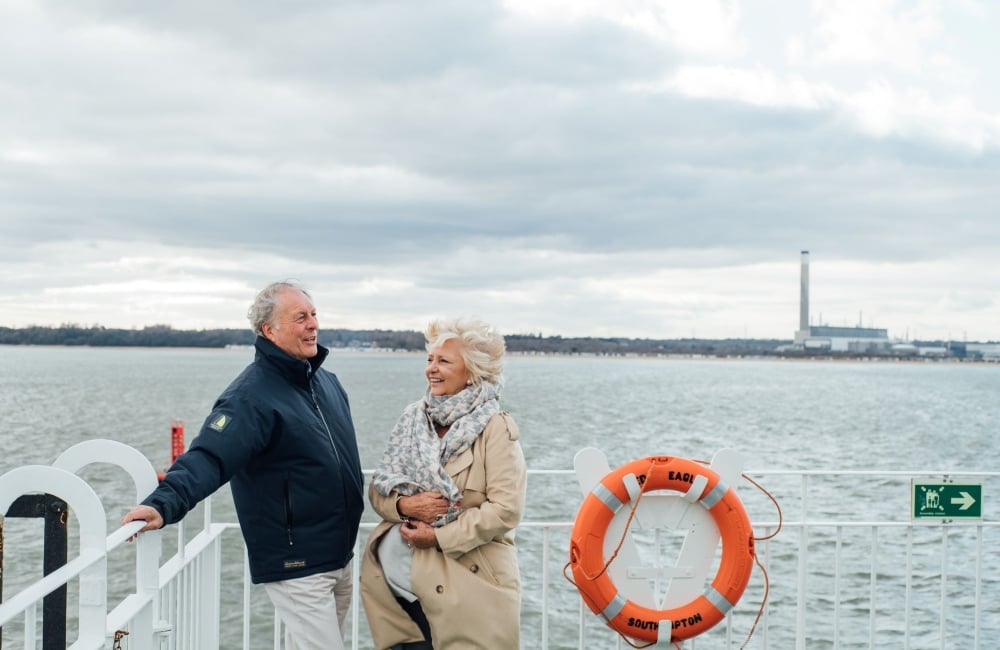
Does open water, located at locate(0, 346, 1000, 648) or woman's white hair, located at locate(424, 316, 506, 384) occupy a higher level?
woman's white hair, located at locate(424, 316, 506, 384)

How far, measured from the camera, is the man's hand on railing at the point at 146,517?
2000mm

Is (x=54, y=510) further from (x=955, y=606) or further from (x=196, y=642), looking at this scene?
(x=955, y=606)

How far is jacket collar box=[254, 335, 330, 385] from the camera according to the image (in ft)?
8.16

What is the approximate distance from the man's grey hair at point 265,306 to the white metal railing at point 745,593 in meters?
0.48

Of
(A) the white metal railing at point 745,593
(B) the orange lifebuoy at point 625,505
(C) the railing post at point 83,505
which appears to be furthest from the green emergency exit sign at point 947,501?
(C) the railing post at point 83,505

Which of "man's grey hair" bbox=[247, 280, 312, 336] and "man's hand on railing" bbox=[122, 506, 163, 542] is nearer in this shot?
"man's hand on railing" bbox=[122, 506, 163, 542]

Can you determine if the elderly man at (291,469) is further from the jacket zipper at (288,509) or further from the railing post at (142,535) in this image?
the railing post at (142,535)

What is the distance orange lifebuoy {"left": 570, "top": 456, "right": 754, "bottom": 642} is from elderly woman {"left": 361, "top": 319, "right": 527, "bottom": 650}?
333 mm

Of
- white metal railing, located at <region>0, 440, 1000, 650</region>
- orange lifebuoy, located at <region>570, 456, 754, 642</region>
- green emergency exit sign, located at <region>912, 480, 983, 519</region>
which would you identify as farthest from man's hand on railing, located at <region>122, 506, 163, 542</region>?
green emergency exit sign, located at <region>912, 480, 983, 519</region>

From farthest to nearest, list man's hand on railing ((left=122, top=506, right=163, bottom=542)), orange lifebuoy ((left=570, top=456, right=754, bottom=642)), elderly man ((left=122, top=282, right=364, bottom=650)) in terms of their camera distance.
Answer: orange lifebuoy ((left=570, top=456, right=754, bottom=642)), elderly man ((left=122, top=282, right=364, bottom=650)), man's hand on railing ((left=122, top=506, right=163, bottom=542))

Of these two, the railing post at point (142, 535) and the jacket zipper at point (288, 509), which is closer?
the railing post at point (142, 535)

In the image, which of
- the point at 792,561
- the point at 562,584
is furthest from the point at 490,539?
the point at 792,561

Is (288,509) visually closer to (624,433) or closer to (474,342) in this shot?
(474,342)

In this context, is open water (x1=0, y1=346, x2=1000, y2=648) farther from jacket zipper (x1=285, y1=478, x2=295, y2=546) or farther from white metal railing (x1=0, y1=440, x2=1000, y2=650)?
jacket zipper (x1=285, y1=478, x2=295, y2=546)
